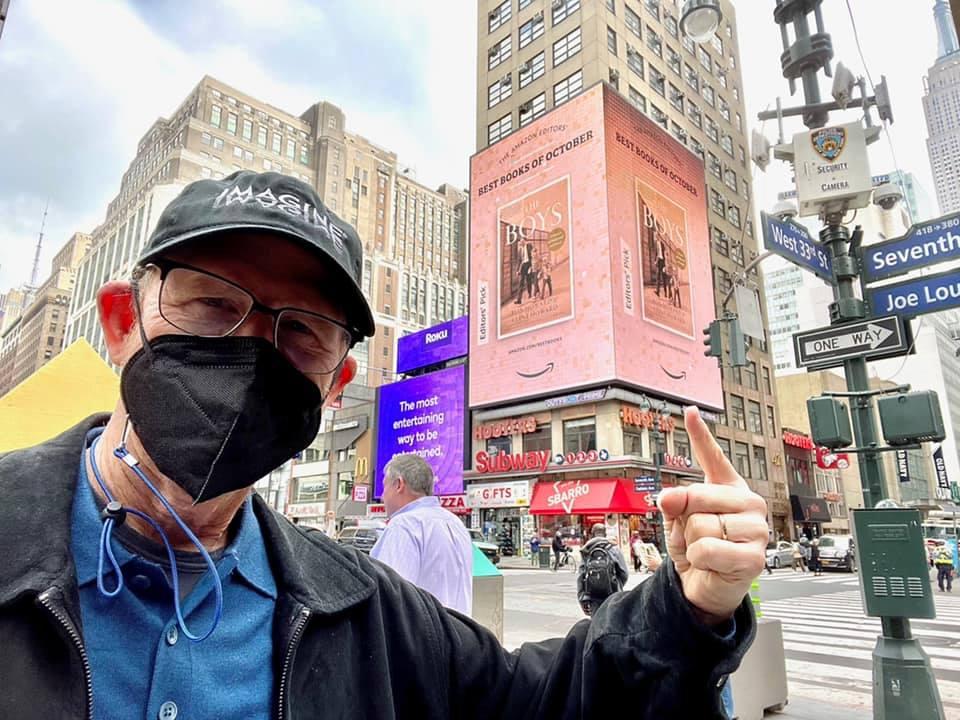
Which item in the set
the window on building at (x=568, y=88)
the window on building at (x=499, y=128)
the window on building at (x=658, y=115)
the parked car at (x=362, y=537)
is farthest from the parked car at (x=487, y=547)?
the window on building at (x=658, y=115)

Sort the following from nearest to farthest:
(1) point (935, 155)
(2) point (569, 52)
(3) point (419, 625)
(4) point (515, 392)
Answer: (3) point (419, 625), (4) point (515, 392), (2) point (569, 52), (1) point (935, 155)

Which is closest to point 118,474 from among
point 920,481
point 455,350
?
point 455,350

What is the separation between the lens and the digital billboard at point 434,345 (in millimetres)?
47844

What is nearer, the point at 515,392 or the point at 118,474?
the point at 118,474

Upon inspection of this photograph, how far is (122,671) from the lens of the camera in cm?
112

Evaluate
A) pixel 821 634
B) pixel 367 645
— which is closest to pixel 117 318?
pixel 367 645

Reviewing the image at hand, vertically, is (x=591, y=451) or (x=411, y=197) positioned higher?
(x=411, y=197)

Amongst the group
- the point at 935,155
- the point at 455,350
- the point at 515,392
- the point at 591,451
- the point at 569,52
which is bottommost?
the point at 591,451

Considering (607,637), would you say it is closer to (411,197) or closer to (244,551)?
(244,551)

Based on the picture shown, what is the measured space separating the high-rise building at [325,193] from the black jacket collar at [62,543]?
8644 cm

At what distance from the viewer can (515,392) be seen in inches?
1478

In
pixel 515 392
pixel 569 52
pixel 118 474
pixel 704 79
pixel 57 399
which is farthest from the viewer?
pixel 704 79

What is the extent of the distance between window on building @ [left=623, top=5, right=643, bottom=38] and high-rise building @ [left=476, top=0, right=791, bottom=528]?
10 centimetres

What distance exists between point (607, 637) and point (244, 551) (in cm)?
88
